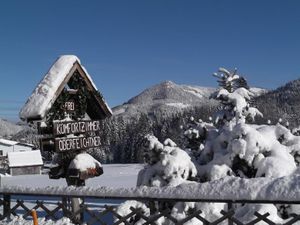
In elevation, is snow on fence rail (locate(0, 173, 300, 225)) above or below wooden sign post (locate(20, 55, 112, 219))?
below

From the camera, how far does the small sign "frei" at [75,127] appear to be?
8.98 meters

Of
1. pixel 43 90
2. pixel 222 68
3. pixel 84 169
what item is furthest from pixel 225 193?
pixel 222 68

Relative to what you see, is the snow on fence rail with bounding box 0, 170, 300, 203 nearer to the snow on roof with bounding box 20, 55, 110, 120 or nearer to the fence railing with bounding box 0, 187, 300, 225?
the fence railing with bounding box 0, 187, 300, 225

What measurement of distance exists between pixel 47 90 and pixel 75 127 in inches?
44.0

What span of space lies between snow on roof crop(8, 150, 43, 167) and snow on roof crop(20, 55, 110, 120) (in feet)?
212

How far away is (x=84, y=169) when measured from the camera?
9320 mm

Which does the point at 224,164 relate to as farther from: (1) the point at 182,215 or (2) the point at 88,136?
(2) the point at 88,136

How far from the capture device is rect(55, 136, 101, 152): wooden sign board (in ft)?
29.5

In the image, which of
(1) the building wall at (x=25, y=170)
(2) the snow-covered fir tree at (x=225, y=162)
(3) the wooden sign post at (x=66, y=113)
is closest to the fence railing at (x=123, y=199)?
(2) the snow-covered fir tree at (x=225, y=162)

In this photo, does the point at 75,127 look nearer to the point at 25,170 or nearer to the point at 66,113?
the point at 66,113

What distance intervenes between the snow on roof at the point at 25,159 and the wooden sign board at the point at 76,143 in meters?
64.1

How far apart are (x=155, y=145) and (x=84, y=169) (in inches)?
69.8

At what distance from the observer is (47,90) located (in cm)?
883

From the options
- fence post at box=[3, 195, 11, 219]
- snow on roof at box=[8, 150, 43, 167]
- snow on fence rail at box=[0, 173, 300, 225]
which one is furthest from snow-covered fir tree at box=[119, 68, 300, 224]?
snow on roof at box=[8, 150, 43, 167]
